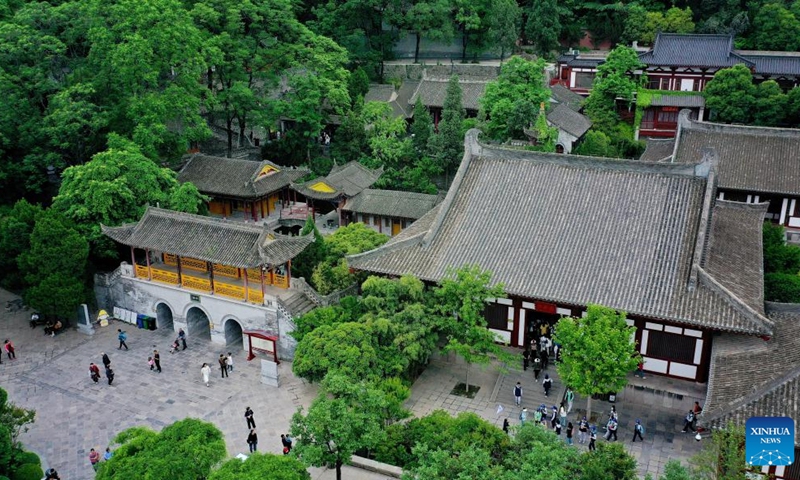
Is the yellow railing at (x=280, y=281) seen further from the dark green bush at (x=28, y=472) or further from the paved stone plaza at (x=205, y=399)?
the dark green bush at (x=28, y=472)

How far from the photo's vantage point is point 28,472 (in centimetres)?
2222

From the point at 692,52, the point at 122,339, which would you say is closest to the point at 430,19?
the point at 692,52

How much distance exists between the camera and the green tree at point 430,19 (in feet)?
203

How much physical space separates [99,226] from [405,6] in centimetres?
3848

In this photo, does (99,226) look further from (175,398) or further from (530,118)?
(530,118)

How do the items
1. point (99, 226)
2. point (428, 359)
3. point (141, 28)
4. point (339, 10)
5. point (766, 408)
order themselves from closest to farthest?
point (766, 408)
point (428, 359)
point (99, 226)
point (141, 28)
point (339, 10)

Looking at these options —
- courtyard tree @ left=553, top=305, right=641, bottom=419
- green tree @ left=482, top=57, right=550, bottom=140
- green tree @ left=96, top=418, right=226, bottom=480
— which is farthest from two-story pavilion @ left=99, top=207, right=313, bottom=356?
green tree @ left=482, top=57, right=550, bottom=140

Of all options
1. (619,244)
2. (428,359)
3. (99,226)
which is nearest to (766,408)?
(619,244)

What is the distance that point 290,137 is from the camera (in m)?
50.3

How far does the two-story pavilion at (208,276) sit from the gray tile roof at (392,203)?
10.1m

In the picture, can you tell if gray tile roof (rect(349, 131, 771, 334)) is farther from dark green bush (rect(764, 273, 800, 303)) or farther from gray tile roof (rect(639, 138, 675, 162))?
gray tile roof (rect(639, 138, 675, 162))

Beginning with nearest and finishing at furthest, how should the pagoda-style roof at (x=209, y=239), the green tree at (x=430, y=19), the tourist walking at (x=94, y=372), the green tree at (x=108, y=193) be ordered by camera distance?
the tourist walking at (x=94, y=372), the pagoda-style roof at (x=209, y=239), the green tree at (x=108, y=193), the green tree at (x=430, y=19)

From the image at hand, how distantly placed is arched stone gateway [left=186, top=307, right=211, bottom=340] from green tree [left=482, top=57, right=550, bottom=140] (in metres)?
21.8

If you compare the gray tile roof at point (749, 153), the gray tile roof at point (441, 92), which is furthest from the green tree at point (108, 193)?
the gray tile roof at point (749, 153)
